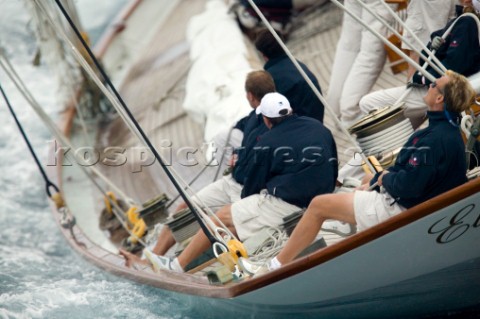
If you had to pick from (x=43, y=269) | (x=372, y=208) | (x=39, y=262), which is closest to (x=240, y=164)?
(x=372, y=208)

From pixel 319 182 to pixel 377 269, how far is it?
67 centimetres

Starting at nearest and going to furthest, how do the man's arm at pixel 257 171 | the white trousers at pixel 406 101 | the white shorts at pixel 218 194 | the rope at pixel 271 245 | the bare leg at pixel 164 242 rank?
1. the rope at pixel 271 245
2. the man's arm at pixel 257 171
3. the white trousers at pixel 406 101
4. the white shorts at pixel 218 194
5. the bare leg at pixel 164 242

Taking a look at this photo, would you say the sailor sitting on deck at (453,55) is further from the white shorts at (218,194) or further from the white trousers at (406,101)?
the white shorts at (218,194)

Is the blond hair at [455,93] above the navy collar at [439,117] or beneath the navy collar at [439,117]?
above

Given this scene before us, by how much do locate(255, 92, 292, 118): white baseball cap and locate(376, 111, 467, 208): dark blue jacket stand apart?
90cm

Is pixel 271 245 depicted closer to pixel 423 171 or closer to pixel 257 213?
pixel 257 213

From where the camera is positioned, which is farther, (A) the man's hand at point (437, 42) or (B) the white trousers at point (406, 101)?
(B) the white trousers at point (406, 101)

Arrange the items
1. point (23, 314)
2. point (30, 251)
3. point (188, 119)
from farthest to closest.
Answer: 1. point (188, 119)
2. point (30, 251)
3. point (23, 314)

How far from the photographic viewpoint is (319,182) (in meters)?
5.09

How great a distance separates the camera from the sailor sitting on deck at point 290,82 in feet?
19.8

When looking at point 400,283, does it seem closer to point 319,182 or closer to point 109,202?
point 319,182

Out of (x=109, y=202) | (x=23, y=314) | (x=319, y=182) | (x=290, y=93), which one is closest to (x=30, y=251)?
(x=109, y=202)

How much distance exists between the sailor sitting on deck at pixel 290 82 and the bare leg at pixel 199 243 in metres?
0.96

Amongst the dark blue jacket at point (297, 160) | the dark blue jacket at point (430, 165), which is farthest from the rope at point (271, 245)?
the dark blue jacket at point (430, 165)
